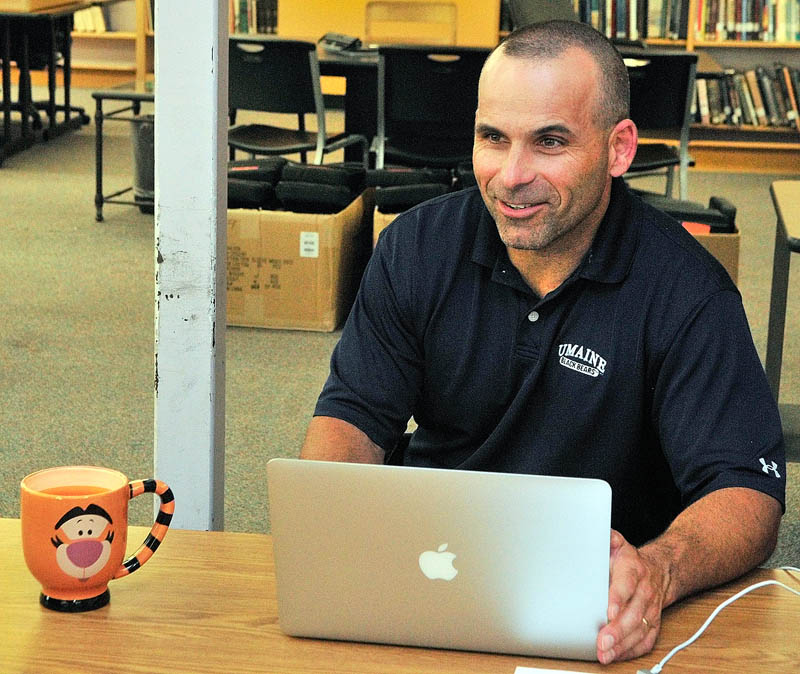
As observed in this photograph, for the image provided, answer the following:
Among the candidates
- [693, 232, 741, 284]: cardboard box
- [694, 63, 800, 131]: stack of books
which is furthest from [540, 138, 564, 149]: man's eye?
[694, 63, 800, 131]: stack of books

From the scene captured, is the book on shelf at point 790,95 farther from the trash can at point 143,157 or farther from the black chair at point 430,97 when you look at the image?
the trash can at point 143,157

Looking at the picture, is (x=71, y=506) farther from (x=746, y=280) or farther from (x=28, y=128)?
(x=28, y=128)

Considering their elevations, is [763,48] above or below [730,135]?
above

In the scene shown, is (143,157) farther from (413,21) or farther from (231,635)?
(231,635)

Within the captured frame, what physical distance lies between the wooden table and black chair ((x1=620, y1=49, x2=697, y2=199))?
12.4ft

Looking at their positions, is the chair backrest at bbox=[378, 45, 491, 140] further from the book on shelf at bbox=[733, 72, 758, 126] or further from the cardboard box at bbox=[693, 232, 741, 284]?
the book on shelf at bbox=[733, 72, 758, 126]

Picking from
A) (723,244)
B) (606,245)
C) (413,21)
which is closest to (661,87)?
(723,244)

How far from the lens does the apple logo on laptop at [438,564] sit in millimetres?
976

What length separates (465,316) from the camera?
152 centimetres

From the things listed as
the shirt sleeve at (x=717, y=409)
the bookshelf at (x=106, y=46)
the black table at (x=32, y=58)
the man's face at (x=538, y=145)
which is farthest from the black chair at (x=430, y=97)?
the bookshelf at (x=106, y=46)

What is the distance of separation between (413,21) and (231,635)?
6.49 metres

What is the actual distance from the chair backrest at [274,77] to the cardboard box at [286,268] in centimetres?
103

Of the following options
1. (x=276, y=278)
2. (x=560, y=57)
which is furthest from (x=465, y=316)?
(x=276, y=278)

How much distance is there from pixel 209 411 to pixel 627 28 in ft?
19.8
